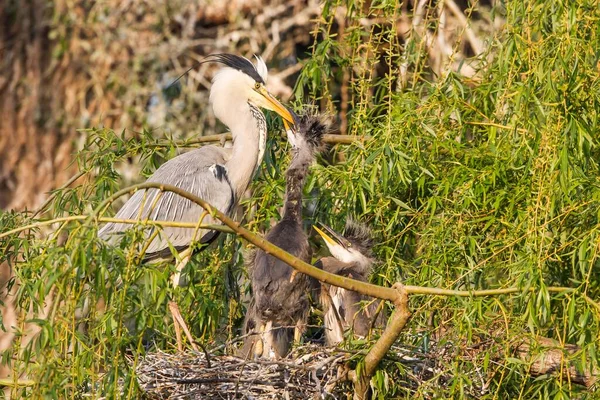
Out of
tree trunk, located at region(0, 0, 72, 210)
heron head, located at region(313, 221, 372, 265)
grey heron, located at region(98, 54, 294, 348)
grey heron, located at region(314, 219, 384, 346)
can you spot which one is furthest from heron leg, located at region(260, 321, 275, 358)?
tree trunk, located at region(0, 0, 72, 210)

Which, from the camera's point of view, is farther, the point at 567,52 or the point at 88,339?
the point at 567,52

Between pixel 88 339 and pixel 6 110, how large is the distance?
19.7 ft

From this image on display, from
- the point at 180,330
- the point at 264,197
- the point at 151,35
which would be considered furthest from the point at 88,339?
the point at 151,35

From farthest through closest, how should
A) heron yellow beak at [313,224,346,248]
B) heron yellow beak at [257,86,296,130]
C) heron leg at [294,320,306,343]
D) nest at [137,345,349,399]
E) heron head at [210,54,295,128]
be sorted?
1. heron head at [210,54,295,128]
2. heron yellow beak at [257,86,296,130]
3. heron yellow beak at [313,224,346,248]
4. heron leg at [294,320,306,343]
5. nest at [137,345,349,399]

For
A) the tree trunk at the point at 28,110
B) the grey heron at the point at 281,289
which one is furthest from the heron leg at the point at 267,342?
the tree trunk at the point at 28,110

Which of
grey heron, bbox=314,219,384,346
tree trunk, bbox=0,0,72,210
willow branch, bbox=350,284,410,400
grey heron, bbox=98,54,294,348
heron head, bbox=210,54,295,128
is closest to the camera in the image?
willow branch, bbox=350,284,410,400

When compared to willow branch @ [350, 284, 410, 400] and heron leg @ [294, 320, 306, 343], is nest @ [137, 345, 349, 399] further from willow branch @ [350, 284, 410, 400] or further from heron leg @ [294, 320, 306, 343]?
heron leg @ [294, 320, 306, 343]

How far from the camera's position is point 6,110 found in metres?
8.26

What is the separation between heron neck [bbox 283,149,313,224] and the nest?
0.79 m

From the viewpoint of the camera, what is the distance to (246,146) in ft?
15.8

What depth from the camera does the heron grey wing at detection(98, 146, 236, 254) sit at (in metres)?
4.70

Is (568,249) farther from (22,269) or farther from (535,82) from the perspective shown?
(22,269)

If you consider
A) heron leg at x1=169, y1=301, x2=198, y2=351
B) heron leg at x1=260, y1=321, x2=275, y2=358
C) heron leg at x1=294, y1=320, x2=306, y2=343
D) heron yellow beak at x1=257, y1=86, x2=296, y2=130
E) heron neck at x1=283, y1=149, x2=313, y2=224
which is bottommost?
heron leg at x1=260, y1=321, x2=275, y2=358

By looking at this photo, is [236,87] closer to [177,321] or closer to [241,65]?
[241,65]
